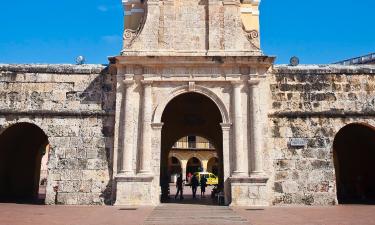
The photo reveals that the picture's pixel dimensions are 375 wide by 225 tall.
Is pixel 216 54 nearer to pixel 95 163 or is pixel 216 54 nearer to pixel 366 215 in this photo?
pixel 95 163

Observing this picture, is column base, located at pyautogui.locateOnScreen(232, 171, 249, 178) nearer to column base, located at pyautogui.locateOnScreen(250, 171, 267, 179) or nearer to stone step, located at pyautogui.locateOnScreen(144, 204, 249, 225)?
column base, located at pyautogui.locateOnScreen(250, 171, 267, 179)

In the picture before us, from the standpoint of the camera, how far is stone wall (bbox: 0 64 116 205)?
14391mm

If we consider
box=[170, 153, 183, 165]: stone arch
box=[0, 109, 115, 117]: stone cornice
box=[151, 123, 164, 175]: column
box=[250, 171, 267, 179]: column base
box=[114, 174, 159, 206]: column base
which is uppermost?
box=[0, 109, 115, 117]: stone cornice

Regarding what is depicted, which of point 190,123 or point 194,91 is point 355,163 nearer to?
point 190,123

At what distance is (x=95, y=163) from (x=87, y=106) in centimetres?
237

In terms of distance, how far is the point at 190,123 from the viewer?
1973 centimetres

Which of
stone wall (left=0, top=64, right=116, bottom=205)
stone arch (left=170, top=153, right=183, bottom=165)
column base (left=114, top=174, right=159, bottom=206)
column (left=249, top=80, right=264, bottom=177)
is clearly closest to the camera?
column base (left=114, top=174, right=159, bottom=206)

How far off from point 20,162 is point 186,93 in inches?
369

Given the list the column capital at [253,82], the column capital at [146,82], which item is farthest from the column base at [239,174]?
the column capital at [146,82]

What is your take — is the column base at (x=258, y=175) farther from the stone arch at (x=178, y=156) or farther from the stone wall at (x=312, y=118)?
the stone arch at (x=178, y=156)

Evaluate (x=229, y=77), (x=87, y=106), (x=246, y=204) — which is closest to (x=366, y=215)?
(x=246, y=204)

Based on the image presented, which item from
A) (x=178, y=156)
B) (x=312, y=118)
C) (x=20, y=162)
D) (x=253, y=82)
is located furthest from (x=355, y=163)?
(x=178, y=156)

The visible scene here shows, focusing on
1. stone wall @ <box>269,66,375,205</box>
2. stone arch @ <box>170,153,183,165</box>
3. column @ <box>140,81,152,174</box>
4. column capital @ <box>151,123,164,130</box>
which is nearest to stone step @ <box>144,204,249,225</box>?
column @ <box>140,81,152,174</box>

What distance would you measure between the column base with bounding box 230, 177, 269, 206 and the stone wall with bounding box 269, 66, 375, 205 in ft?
2.84
